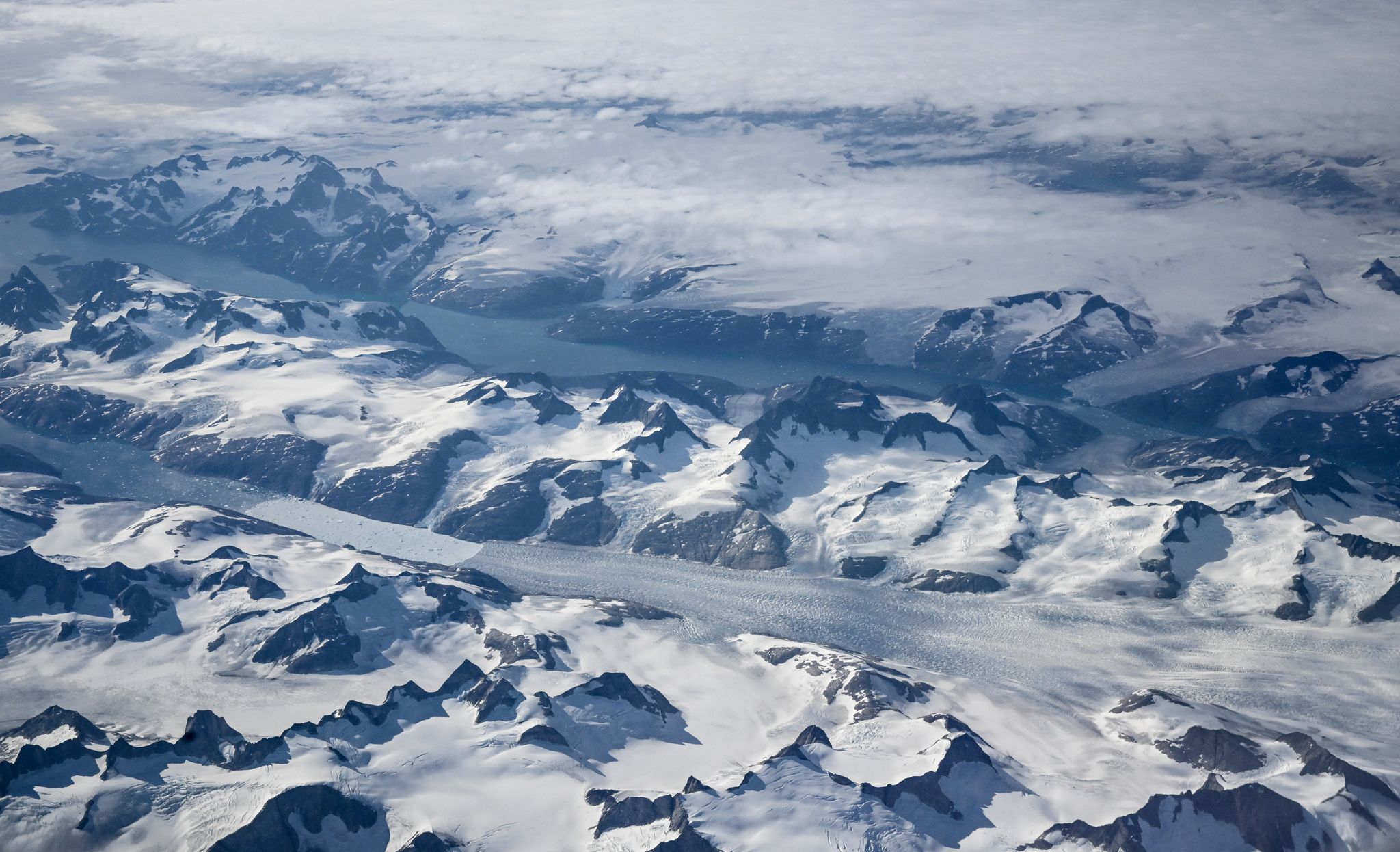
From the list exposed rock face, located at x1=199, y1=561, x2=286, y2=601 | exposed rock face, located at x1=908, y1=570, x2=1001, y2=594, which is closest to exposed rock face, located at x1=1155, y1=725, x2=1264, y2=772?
exposed rock face, located at x1=908, y1=570, x2=1001, y2=594

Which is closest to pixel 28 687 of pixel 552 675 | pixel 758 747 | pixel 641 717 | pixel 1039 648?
pixel 552 675

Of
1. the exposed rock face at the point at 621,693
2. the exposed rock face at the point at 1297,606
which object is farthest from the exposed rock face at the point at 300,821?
the exposed rock face at the point at 1297,606

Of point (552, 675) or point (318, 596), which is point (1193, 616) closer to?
point (552, 675)

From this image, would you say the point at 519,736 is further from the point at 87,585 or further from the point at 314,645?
the point at 87,585

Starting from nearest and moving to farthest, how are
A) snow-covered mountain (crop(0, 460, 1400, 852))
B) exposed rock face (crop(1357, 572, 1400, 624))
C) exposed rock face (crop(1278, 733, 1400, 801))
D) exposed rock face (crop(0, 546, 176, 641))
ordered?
snow-covered mountain (crop(0, 460, 1400, 852)) < exposed rock face (crop(1278, 733, 1400, 801)) < exposed rock face (crop(0, 546, 176, 641)) < exposed rock face (crop(1357, 572, 1400, 624))

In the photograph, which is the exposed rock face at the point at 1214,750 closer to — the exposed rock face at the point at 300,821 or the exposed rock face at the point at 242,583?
the exposed rock face at the point at 300,821

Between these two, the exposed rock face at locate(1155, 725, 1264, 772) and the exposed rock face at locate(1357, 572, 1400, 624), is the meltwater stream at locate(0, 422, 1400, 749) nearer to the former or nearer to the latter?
the exposed rock face at locate(1357, 572, 1400, 624)

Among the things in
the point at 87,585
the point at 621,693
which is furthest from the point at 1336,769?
the point at 87,585

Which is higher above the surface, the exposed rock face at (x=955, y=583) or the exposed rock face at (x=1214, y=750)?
the exposed rock face at (x=1214, y=750)
